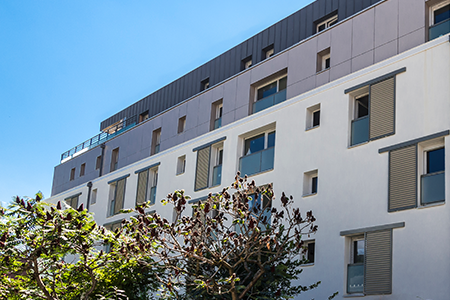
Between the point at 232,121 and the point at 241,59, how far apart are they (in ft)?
9.63

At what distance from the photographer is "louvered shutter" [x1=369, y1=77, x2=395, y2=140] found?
1578 cm

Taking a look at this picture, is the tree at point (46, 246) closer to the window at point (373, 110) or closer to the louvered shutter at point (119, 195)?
the window at point (373, 110)

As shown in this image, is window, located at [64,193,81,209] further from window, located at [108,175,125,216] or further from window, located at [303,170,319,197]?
window, located at [303,170,319,197]

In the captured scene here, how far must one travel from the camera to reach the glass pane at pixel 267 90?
20984 millimetres

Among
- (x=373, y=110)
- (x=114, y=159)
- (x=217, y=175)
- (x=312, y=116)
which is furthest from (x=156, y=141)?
(x=373, y=110)

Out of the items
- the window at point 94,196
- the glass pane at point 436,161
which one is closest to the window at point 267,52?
the glass pane at point 436,161

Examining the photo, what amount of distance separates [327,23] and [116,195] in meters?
13.2

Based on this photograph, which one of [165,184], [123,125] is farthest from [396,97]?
[123,125]

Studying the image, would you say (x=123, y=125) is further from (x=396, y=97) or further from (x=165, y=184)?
(x=396, y=97)

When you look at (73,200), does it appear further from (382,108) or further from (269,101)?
(382,108)

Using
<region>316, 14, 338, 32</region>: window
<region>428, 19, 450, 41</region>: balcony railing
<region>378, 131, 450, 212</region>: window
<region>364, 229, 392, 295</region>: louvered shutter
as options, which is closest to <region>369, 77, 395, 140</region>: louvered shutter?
<region>378, 131, 450, 212</region>: window

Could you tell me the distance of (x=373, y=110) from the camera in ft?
53.4

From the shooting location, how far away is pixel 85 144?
33.6 metres

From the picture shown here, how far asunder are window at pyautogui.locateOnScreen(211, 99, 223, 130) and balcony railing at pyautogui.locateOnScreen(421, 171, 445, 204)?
33.3 feet
